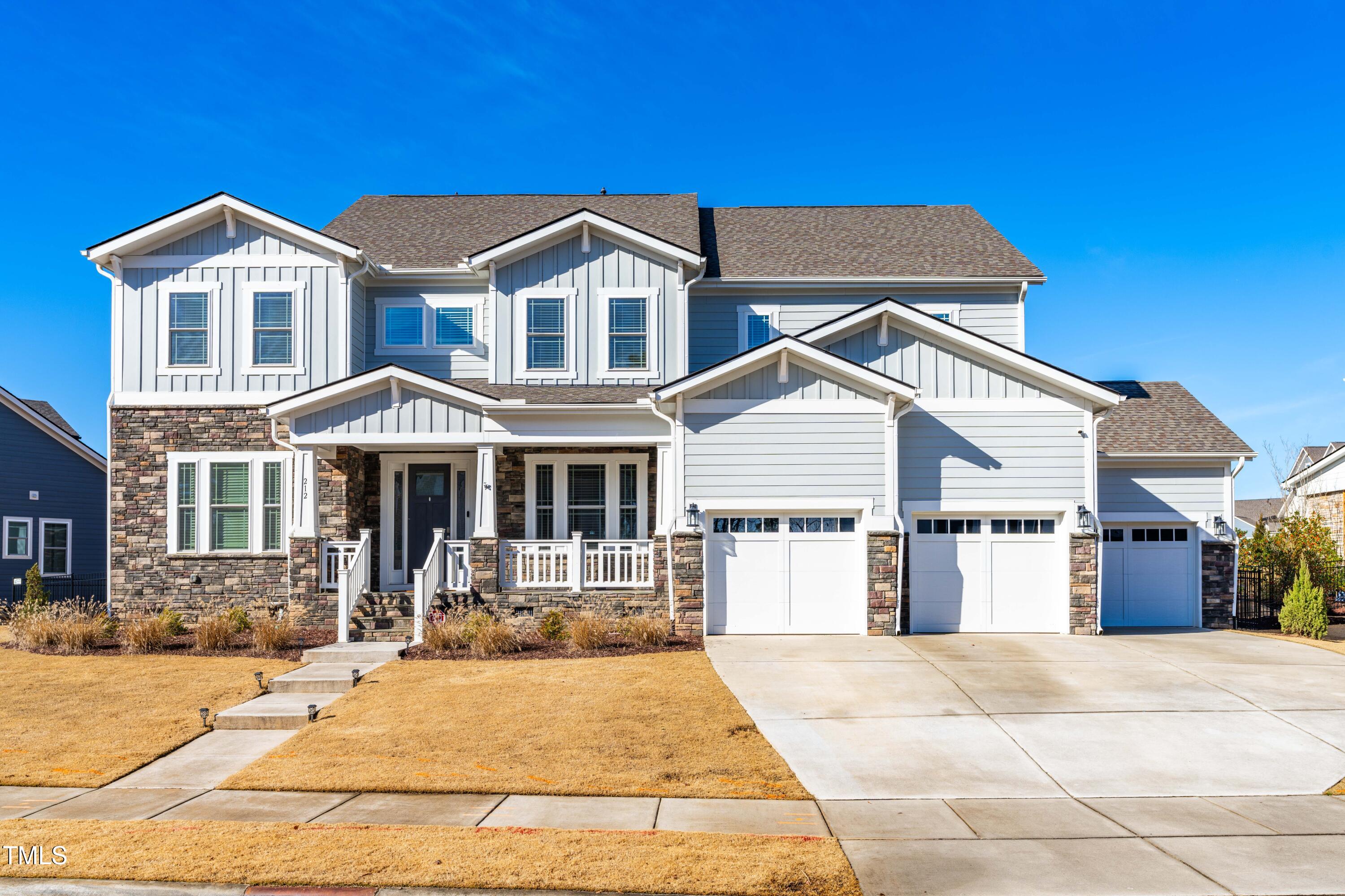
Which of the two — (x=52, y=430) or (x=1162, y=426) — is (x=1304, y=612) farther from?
(x=52, y=430)

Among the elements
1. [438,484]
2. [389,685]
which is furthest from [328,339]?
[389,685]

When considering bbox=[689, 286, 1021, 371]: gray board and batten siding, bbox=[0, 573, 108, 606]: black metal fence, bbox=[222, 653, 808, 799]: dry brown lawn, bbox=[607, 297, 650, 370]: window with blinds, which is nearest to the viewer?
bbox=[222, 653, 808, 799]: dry brown lawn

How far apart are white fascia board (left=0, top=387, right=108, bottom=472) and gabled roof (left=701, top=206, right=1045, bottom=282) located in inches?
603

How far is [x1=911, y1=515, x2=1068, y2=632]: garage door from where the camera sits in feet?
49.8

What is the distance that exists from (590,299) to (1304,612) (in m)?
13.5

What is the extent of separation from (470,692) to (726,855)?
553 cm

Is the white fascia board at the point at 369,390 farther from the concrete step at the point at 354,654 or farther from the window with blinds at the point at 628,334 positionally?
the concrete step at the point at 354,654

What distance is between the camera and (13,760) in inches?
Answer: 341

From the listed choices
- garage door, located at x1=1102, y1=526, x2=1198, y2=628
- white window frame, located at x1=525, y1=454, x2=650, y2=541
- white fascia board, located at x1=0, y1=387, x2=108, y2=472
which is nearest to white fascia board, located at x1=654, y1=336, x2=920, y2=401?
white window frame, located at x1=525, y1=454, x2=650, y2=541

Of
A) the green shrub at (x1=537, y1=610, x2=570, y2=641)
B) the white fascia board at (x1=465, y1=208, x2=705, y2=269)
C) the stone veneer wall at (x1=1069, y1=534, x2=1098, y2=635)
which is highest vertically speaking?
the white fascia board at (x1=465, y1=208, x2=705, y2=269)

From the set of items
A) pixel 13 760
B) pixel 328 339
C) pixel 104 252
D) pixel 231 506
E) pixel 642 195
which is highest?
pixel 642 195

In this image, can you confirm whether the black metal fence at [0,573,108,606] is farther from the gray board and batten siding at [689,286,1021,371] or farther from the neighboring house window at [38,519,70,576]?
the gray board and batten siding at [689,286,1021,371]

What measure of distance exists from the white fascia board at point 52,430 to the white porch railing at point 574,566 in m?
12.4

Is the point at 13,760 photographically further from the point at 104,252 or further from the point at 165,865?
the point at 104,252
